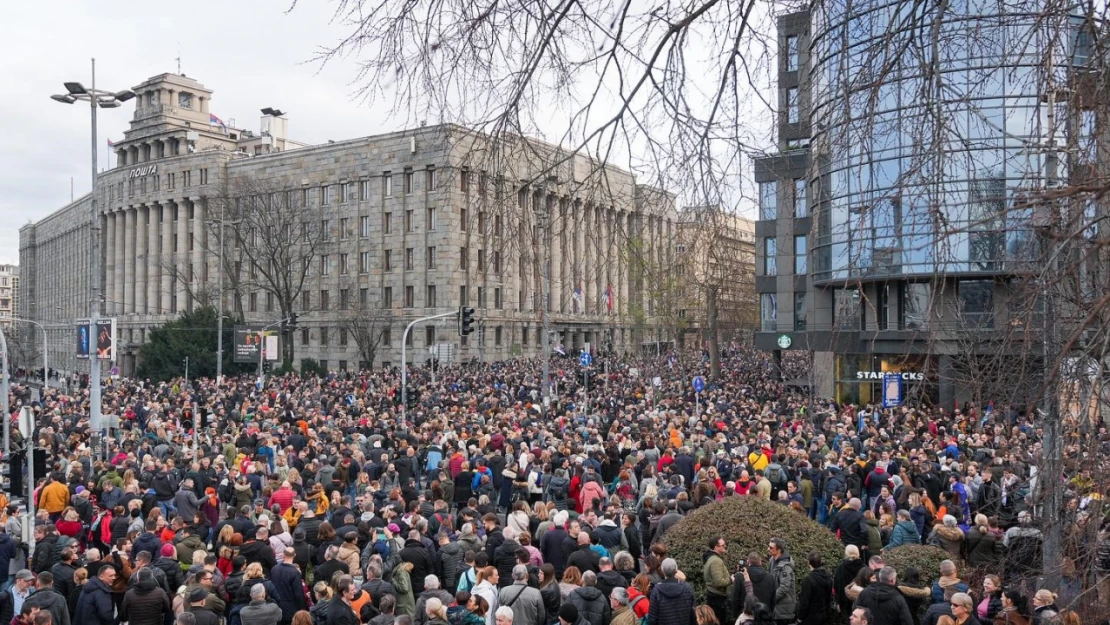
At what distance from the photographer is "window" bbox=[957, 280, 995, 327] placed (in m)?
4.52

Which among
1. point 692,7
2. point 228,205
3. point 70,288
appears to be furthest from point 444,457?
point 70,288

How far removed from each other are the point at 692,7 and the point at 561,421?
80.7ft

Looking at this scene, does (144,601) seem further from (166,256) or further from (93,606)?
(166,256)

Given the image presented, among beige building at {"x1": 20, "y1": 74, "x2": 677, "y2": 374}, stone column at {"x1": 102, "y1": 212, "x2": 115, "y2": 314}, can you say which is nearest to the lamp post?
beige building at {"x1": 20, "y1": 74, "x2": 677, "y2": 374}

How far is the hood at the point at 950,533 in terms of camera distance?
11.8m

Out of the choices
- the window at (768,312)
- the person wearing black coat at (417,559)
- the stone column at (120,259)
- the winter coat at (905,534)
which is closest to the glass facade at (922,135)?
the person wearing black coat at (417,559)

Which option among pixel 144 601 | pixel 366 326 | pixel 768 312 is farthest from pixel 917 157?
pixel 366 326

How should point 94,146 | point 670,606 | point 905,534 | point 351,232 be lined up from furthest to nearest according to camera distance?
1. point 351,232
2. point 94,146
3. point 905,534
4. point 670,606

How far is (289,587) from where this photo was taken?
1060 centimetres

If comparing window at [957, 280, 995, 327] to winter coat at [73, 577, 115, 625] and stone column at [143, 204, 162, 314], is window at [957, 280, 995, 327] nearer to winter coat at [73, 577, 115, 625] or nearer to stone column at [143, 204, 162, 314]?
winter coat at [73, 577, 115, 625]

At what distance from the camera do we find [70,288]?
12356 centimetres

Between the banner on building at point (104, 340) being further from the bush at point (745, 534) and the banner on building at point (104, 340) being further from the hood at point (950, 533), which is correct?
the hood at point (950, 533)

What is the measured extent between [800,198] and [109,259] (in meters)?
108

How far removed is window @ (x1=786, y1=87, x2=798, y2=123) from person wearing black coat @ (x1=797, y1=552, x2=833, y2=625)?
7.33 m
